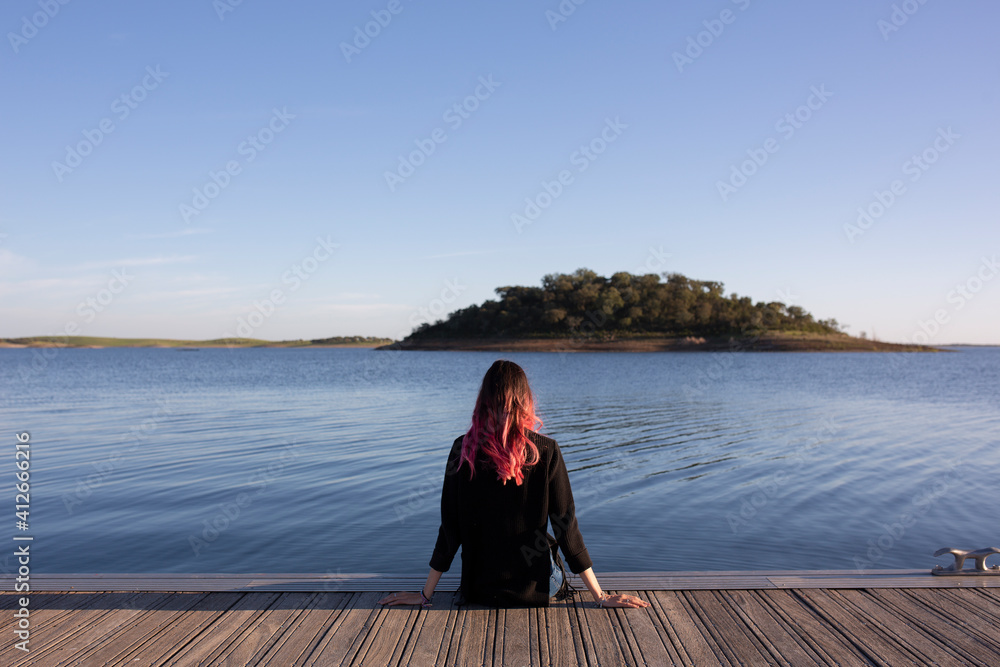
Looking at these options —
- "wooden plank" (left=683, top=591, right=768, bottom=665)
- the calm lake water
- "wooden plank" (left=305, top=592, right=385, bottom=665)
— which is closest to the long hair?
"wooden plank" (left=305, top=592, right=385, bottom=665)

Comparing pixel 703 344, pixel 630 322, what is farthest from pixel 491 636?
pixel 630 322

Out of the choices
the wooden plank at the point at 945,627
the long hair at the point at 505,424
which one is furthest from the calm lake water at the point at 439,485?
the long hair at the point at 505,424

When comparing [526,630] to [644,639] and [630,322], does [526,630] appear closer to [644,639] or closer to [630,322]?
[644,639]

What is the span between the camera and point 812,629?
11.3ft

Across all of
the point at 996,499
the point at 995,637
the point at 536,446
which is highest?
the point at 536,446

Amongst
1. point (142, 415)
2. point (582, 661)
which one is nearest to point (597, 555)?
point (582, 661)

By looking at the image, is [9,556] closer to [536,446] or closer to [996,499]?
[536,446]

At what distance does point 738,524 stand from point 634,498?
1.64 m

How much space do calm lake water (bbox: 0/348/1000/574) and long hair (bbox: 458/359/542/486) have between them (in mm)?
3788

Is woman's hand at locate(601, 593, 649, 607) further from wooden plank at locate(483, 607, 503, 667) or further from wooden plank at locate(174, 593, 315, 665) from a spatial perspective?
wooden plank at locate(174, 593, 315, 665)

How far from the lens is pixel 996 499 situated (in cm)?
949

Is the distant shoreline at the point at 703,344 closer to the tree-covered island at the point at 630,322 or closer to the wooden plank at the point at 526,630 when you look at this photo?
the tree-covered island at the point at 630,322

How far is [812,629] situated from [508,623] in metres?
1.67

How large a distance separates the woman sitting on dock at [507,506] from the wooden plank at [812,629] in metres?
0.83
